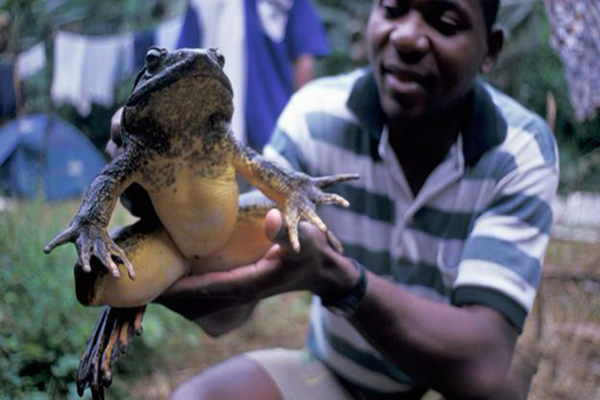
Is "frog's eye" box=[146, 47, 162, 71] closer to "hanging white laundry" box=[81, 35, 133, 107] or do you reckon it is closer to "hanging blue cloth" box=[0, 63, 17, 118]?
"hanging white laundry" box=[81, 35, 133, 107]

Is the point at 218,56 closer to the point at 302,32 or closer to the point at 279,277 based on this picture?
the point at 279,277

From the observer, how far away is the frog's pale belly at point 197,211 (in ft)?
4.37

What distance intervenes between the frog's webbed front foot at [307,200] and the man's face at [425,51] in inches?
18.9

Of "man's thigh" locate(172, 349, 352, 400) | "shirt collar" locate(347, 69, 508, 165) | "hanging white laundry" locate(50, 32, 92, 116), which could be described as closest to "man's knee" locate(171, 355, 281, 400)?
"man's thigh" locate(172, 349, 352, 400)

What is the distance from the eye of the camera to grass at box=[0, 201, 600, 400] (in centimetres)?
196

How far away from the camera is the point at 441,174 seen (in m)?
1.89

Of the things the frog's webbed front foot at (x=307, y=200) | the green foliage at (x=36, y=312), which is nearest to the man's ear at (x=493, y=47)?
the frog's webbed front foot at (x=307, y=200)

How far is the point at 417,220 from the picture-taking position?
6.34 feet

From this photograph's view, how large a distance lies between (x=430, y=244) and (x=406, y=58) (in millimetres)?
563

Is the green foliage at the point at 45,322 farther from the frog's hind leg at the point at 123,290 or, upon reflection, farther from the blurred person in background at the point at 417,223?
the blurred person in background at the point at 417,223

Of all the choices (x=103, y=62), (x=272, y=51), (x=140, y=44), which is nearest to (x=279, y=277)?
(x=272, y=51)

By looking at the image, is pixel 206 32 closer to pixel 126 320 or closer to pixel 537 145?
pixel 126 320

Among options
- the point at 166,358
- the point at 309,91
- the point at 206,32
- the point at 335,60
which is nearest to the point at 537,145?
the point at 309,91

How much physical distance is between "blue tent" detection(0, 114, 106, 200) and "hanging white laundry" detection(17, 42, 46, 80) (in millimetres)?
303
